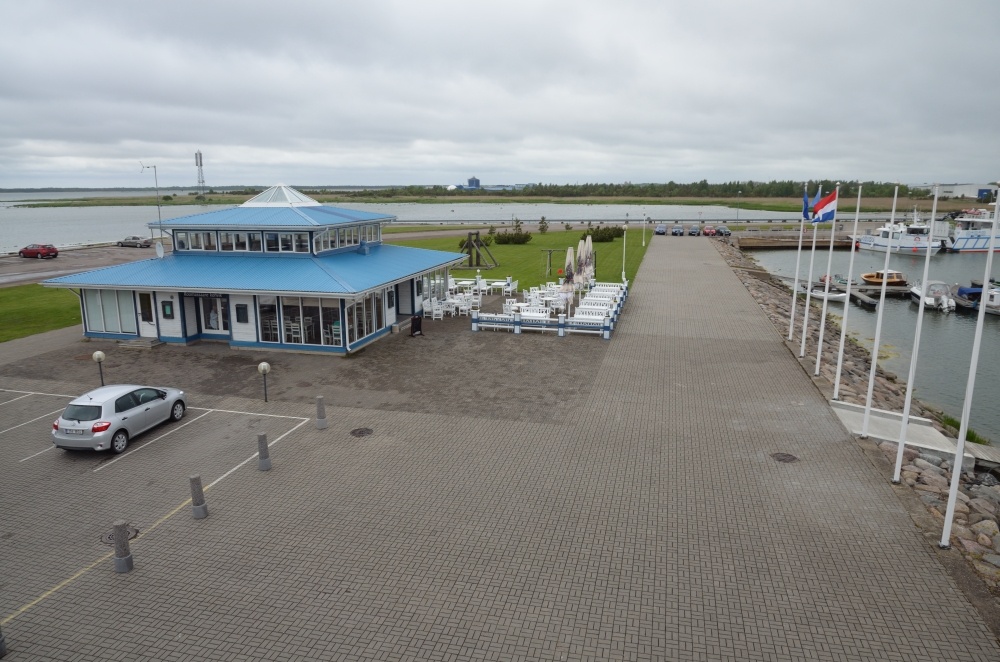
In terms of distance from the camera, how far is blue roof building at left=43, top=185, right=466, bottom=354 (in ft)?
69.3

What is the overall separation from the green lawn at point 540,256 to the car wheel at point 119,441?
67.0ft

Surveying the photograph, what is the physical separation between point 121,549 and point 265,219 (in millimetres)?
16772

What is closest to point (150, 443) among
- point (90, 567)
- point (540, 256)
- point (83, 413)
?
point (83, 413)

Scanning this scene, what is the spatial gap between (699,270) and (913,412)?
2572 cm

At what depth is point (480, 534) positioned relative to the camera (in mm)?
10141

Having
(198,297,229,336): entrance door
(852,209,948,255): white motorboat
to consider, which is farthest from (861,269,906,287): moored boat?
(198,297,229,336): entrance door

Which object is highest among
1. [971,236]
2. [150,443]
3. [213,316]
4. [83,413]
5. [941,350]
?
[971,236]

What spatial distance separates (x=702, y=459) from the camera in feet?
42.4

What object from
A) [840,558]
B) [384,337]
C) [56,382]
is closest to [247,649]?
[840,558]

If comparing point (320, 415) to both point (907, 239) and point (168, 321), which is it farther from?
point (907, 239)

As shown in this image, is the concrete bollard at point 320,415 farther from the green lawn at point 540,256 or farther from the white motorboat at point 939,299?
the white motorboat at point 939,299

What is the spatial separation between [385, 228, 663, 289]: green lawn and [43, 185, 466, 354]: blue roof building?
10950mm

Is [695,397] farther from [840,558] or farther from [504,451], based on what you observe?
[840,558]

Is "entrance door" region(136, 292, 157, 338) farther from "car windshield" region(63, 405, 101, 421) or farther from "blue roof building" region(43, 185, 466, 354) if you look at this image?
"car windshield" region(63, 405, 101, 421)
